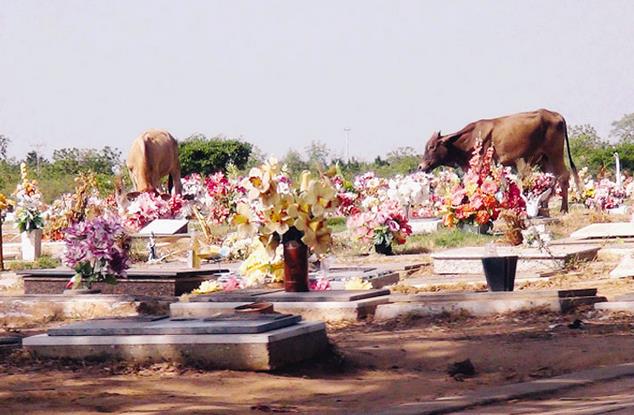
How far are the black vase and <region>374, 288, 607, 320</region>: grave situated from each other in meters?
0.65

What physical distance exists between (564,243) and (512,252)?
2582 millimetres

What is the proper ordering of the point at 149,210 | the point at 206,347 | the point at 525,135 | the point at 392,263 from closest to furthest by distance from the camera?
the point at 206,347 → the point at 392,263 → the point at 149,210 → the point at 525,135

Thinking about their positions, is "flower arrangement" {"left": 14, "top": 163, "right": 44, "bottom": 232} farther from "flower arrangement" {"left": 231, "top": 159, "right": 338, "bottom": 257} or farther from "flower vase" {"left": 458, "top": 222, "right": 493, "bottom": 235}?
"flower arrangement" {"left": 231, "top": 159, "right": 338, "bottom": 257}

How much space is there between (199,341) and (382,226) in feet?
38.7

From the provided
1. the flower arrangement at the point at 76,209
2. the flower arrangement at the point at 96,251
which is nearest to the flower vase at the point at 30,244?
the flower arrangement at the point at 76,209

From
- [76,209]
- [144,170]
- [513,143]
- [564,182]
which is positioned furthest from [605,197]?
[76,209]

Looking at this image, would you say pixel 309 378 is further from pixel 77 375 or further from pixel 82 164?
pixel 82 164

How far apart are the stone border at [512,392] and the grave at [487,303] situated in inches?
112

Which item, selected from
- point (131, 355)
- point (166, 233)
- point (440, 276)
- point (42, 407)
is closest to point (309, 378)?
point (131, 355)

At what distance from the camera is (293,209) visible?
1231 cm

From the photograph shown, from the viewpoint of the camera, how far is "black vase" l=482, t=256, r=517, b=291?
1283 cm

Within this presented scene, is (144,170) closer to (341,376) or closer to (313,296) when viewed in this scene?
(313,296)

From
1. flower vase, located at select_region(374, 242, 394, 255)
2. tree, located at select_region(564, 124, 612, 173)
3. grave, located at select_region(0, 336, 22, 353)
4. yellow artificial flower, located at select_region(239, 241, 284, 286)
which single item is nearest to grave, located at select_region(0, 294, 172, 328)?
yellow artificial flower, located at select_region(239, 241, 284, 286)

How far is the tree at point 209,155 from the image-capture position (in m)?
68.3
